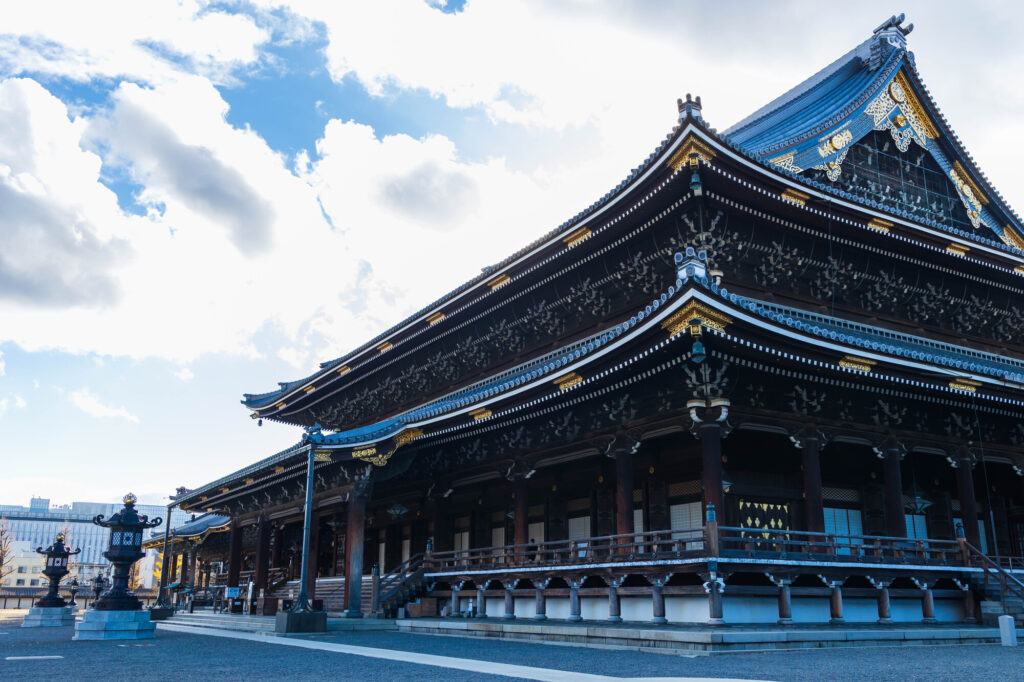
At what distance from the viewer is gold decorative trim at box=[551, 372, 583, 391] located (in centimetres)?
1927

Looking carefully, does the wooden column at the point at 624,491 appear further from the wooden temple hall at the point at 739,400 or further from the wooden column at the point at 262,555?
the wooden column at the point at 262,555

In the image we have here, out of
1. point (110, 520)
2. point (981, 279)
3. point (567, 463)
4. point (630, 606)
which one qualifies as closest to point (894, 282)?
point (981, 279)

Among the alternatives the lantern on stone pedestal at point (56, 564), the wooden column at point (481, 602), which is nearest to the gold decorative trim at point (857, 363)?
the wooden column at point (481, 602)

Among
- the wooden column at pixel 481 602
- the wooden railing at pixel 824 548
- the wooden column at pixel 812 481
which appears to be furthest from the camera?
the wooden column at pixel 481 602

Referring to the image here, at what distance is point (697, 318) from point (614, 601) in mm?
7287

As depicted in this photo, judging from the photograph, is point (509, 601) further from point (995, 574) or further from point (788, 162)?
point (788, 162)

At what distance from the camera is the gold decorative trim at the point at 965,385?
19656mm

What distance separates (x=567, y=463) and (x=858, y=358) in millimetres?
9417

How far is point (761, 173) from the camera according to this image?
19703 mm

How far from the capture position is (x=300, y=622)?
832 inches

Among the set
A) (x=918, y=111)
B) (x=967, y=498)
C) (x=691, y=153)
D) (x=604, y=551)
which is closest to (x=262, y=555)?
(x=604, y=551)

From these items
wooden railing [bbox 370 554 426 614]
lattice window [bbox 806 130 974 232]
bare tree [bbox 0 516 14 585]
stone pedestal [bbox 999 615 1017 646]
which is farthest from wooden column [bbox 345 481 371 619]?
bare tree [bbox 0 516 14 585]

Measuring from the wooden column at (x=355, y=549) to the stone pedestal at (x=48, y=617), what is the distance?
17094mm

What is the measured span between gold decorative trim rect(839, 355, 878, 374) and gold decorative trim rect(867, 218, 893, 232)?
5.08 meters
